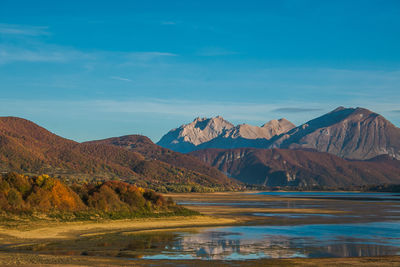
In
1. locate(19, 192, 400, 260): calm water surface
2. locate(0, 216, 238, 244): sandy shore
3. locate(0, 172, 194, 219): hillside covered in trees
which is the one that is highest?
locate(0, 172, 194, 219): hillside covered in trees

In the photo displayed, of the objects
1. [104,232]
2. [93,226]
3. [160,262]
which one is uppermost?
[93,226]

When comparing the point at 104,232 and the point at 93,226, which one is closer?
the point at 104,232

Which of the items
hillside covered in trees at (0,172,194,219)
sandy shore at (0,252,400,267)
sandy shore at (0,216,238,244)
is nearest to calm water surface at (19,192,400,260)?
sandy shore at (0,252,400,267)

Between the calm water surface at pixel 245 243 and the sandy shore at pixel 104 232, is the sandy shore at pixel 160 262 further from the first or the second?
the calm water surface at pixel 245 243

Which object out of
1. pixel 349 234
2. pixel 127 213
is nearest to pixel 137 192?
pixel 127 213

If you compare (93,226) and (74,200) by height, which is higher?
(74,200)

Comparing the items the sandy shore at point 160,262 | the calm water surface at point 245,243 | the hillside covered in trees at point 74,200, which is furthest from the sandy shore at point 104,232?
the hillside covered in trees at point 74,200

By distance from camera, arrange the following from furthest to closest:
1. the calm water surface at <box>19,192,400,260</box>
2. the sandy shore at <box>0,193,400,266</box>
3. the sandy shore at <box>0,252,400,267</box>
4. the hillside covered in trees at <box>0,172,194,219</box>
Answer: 1. the hillside covered in trees at <box>0,172,194,219</box>
2. the calm water surface at <box>19,192,400,260</box>
3. the sandy shore at <box>0,193,400,266</box>
4. the sandy shore at <box>0,252,400,267</box>

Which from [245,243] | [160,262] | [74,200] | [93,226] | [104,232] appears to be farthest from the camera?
[74,200]

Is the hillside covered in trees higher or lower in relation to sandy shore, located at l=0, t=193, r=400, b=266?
higher

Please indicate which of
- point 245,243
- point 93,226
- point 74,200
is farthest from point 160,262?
point 74,200

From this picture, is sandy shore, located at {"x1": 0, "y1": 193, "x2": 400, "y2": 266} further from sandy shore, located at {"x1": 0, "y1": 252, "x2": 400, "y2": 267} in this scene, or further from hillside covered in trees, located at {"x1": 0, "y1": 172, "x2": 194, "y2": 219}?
hillside covered in trees, located at {"x1": 0, "y1": 172, "x2": 194, "y2": 219}

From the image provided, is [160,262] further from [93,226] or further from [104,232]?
[93,226]

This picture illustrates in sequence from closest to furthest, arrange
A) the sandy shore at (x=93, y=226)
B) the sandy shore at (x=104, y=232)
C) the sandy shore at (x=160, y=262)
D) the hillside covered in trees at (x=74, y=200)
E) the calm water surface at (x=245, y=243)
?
the sandy shore at (x=160, y=262), the sandy shore at (x=104, y=232), the calm water surface at (x=245, y=243), the sandy shore at (x=93, y=226), the hillside covered in trees at (x=74, y=200)
